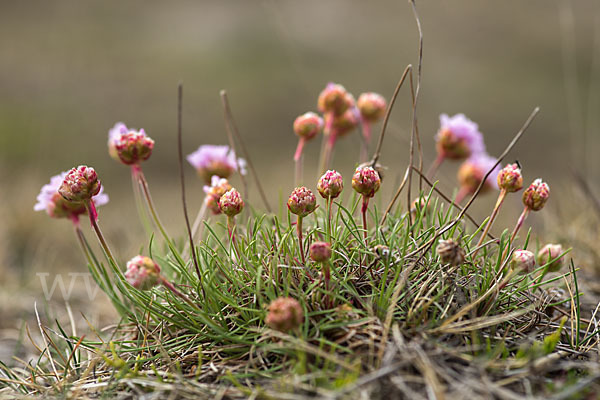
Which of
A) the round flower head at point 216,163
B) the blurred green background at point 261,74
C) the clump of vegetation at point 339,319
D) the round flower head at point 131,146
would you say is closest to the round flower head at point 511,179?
the clump of vegetation at point 339,319

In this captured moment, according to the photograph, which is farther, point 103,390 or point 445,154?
point 445,154

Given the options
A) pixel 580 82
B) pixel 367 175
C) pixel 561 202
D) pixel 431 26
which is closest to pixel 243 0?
pixel 431 26

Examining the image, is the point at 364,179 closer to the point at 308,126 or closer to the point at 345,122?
the point at 308,126

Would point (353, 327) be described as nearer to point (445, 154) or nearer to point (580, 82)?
point (445, 154)

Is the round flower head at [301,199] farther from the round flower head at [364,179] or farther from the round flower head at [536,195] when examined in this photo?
the round flower head at [536,195]

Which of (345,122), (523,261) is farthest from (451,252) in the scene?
(345,122)

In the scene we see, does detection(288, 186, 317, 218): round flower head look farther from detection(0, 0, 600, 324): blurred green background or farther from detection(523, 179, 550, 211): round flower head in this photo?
detection(0, 0, 600, 324): blurred green background
